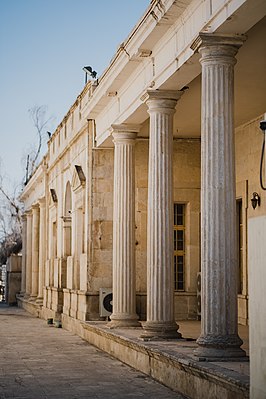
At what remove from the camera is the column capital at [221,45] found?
11.4 metres

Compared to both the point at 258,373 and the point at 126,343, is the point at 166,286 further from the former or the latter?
the point at 258,373

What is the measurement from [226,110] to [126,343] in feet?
18.0

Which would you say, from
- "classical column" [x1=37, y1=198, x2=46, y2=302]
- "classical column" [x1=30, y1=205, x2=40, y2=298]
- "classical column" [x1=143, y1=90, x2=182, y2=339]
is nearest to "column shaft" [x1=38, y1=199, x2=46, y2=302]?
"classical column" [x1=37, y1=198, x2=46, y2=302]

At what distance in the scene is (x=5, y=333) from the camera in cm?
2275

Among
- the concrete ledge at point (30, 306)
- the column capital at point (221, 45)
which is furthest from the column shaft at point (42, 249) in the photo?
the column capital at point (221, 45)

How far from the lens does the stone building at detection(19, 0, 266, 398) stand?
37.0 ft

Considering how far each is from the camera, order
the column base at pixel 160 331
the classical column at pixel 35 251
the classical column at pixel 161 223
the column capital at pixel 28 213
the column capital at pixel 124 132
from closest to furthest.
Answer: the column base at pixel 160 331 → the classical column at pixel 161 223 → the column capital at pixel 124 132 → the classical column at pixel 35 251 → the column capital at pixel 28 213

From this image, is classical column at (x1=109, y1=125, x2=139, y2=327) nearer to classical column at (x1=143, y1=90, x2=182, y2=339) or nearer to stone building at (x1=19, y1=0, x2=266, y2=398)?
stone building at (x1=19, y1=0, x2=266, y2=398)

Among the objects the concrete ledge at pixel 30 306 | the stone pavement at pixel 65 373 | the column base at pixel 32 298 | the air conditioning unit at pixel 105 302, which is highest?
the air conditioning unit at pixel 105 302

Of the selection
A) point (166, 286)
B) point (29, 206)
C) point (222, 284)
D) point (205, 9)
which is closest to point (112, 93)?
point (166, 286)

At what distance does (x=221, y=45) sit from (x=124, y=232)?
24.1 ft

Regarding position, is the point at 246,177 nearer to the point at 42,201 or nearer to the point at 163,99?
the point at 163,99

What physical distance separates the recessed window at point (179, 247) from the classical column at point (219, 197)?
400 inches

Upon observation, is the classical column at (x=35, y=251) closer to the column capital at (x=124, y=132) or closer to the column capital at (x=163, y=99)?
the column capital at (x=124, y=132)
